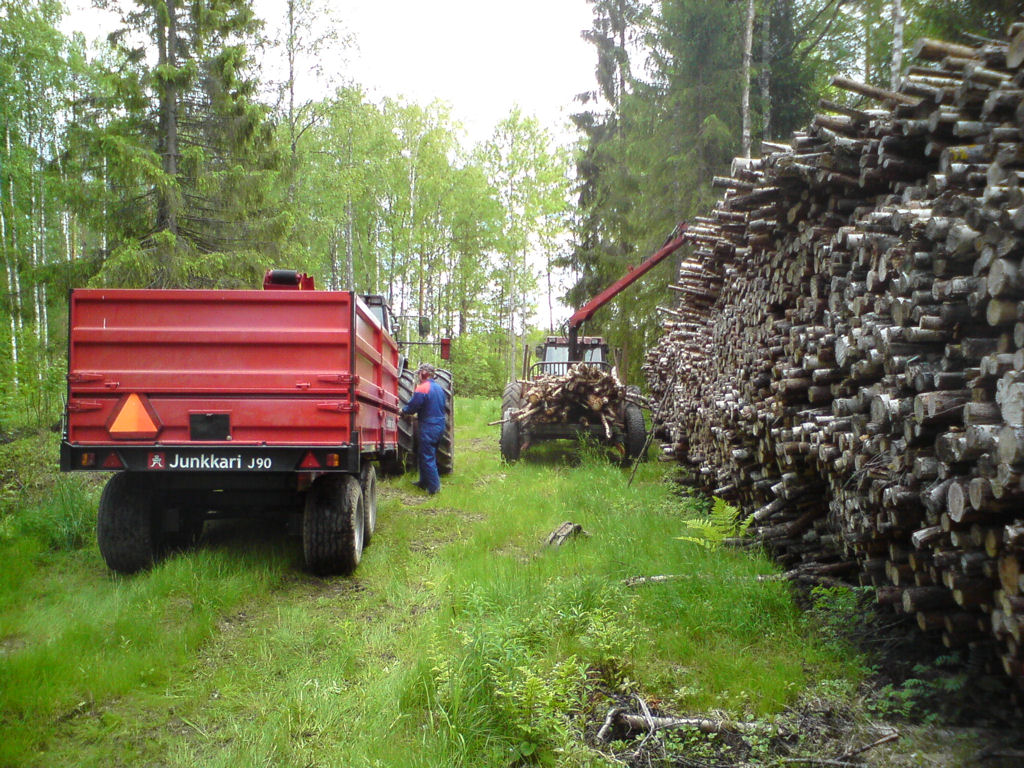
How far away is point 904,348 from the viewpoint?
9.95ft

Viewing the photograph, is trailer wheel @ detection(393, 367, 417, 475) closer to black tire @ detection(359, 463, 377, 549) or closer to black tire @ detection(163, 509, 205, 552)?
black tire @ detection(359, 463, 377, 549)

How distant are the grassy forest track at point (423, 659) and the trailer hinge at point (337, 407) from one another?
4.66ft

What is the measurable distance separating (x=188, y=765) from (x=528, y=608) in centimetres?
205

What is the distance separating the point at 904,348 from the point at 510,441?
886 centimetres

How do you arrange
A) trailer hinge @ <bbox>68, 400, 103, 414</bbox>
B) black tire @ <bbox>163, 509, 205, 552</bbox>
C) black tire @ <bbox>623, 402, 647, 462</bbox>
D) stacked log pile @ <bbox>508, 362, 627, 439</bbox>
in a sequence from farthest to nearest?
1. black tire @ <bbox>623, 402, 647, 462</bbox>
2. stacked log pile @ <bbox>508, 362, 627, 439</bbox>
3. black tire @ <bbox>163, 509, 205, 552</bbox>
4. trailer hinge @ <bbox>68, 400, 103, 414</bbox>

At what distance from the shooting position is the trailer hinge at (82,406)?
4.89 metres

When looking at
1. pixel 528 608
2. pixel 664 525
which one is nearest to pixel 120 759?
pixel 528 608

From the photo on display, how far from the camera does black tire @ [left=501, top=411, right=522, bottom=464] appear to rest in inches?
456

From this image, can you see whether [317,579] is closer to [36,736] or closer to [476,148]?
[36,736]

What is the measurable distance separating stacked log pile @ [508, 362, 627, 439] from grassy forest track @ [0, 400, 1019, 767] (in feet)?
15.3

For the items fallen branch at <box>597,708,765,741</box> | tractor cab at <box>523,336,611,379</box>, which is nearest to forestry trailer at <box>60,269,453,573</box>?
fallen branch at <box>597,708,765,741</box>

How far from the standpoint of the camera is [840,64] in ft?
51.1

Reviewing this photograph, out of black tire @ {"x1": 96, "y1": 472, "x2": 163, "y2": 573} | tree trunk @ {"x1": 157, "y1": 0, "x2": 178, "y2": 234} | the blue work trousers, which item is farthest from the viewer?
tree trunk @ {"x1": 157, "y1": 0, "x2": 178, "y2": 234}

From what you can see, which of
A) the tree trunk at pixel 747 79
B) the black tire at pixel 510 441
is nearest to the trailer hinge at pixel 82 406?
the black tire at pixel 510 441
